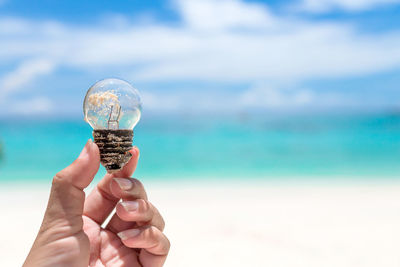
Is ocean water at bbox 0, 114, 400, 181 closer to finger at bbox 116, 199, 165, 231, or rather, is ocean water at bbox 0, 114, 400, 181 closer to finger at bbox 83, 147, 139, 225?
finger at bbox 83, 147, 139, 225

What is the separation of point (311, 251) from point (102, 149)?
471 centimetres

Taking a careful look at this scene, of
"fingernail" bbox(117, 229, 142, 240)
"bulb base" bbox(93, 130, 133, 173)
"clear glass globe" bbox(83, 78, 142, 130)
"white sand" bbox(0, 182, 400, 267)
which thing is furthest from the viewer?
"white sand" bbox(0, 182, 400, 267)

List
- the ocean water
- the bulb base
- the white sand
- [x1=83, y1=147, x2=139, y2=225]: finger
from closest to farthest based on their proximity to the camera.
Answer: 1. the bulb base
2. [x1=83, y1=147, x2=139, y2=225]: finger
3. the white sand
4. the ocean water

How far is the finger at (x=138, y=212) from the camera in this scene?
219 centimetres

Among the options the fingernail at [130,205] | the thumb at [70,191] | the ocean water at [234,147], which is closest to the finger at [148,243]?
the fingernail at [130,205]

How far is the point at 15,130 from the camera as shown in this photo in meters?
25.0

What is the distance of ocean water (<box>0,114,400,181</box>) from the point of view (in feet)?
48.4

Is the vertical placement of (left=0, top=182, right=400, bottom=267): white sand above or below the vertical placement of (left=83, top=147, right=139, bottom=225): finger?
above

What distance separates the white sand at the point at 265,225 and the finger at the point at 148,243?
317 centimetres

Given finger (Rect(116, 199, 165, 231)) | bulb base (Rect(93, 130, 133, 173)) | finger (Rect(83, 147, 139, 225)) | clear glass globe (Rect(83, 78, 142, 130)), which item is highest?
clear glass globe (Rect(83, 78, 142, 130))

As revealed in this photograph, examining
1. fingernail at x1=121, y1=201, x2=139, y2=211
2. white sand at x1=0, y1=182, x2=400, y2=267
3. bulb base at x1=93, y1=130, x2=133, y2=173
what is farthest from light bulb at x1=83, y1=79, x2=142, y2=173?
white sand at x1=0, y1=182, x2=400, y2=267

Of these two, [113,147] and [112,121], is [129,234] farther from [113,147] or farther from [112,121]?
[112,121]

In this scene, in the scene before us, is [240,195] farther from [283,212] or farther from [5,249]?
[5,249]

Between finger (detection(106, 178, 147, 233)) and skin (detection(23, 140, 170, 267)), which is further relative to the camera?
finger (detection(106, 178, 147, 233))
